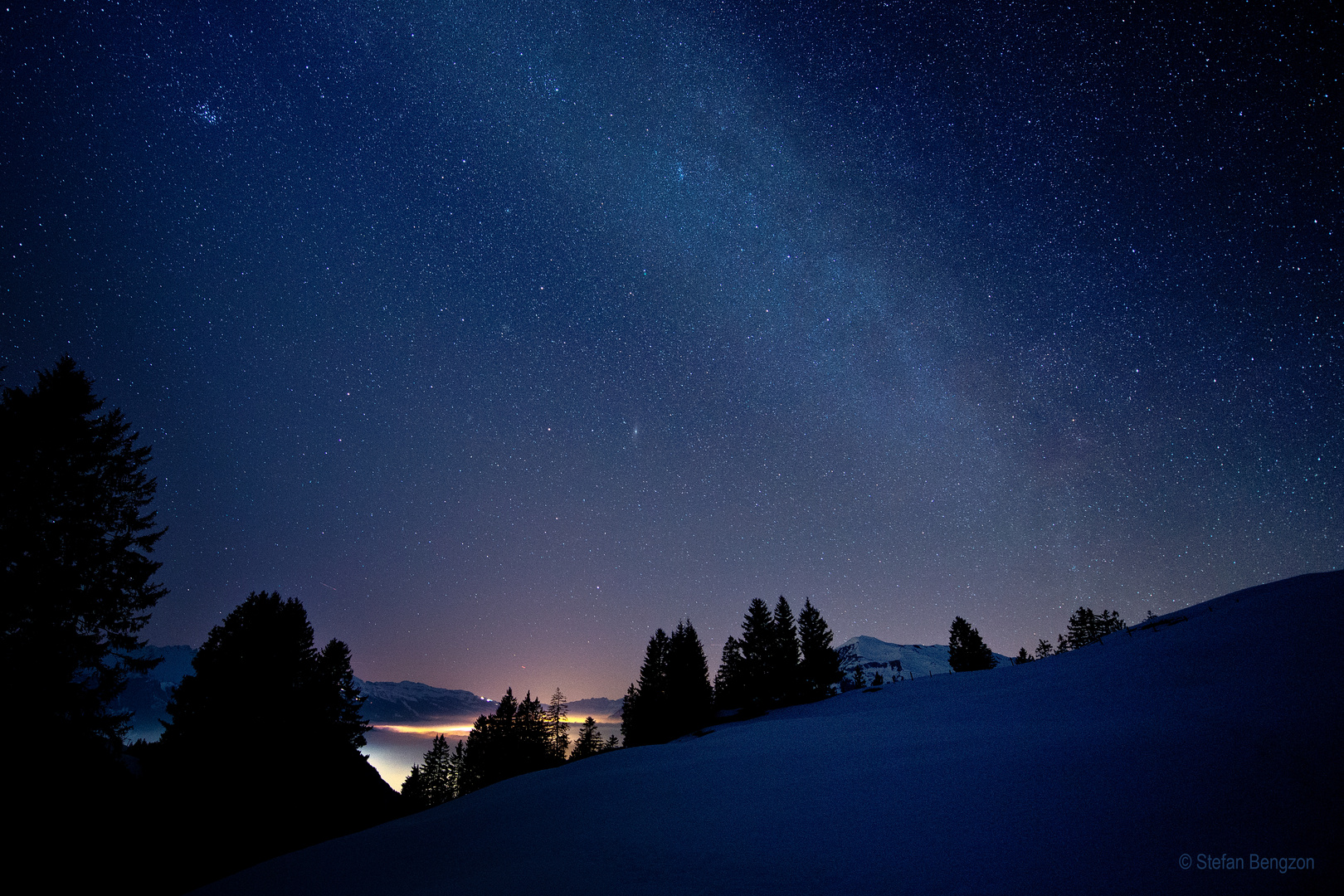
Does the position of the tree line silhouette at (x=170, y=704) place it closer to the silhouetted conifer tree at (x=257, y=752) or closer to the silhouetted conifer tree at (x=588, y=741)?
the silhouetted conifer tree at (x=257, y=752)

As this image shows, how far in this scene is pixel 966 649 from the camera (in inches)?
2175

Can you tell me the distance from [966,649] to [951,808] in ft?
192

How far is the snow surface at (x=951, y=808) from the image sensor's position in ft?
20.4

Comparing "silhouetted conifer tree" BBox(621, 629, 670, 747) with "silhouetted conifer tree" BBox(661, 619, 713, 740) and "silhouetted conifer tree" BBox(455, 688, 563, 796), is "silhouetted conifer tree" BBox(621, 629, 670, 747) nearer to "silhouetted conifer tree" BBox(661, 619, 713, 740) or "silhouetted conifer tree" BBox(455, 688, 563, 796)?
"silhouetted conifer tree" BBox(661, 619, 713, 740)

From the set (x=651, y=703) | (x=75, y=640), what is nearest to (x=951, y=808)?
(x=75, y=640)

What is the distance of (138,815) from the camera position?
55.7 feet

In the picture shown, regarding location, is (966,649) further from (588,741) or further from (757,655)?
(588,741)

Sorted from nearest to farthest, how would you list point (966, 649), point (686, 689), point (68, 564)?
point (68, 564), point (686, 689), point (966, 649)

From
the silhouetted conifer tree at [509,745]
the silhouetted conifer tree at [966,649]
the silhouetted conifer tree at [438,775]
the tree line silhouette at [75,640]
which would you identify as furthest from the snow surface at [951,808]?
the silhouetted conifer tree at [438,775]

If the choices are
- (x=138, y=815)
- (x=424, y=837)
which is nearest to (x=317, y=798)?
(x=138, y=815)

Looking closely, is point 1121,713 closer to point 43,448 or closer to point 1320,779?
point 1320,779

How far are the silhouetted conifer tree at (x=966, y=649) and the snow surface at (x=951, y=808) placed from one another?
41.5 meters

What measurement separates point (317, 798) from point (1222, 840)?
118 feet

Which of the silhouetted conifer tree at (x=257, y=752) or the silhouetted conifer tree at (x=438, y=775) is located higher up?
the silhouetted conifer tree at (x=257, y=752)
